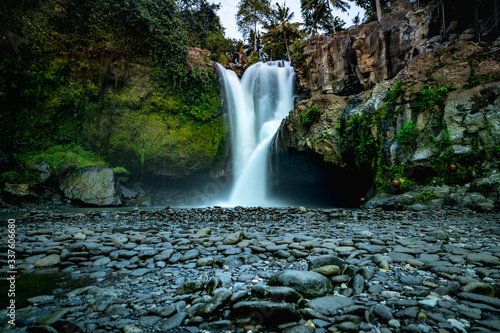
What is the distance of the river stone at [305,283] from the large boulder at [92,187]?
41.0ft

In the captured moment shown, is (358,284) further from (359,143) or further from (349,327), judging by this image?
(359,143)

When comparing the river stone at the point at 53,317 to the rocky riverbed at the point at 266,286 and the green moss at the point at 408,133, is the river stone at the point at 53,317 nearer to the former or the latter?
the rocky riverbed at the point at 266,286

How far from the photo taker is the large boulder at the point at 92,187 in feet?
38.6

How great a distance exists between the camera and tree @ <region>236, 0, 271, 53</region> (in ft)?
99.6

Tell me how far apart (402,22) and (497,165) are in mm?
12019

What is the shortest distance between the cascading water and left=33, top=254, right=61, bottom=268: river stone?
41.5 ft

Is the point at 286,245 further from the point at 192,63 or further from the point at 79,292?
the point at 192,63

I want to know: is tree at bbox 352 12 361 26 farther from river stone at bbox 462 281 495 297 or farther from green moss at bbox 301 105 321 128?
river stone at bbox 462 281 495 297

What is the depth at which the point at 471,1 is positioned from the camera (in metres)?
13.7

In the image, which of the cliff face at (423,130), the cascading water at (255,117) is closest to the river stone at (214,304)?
the cliff face at (423,130)

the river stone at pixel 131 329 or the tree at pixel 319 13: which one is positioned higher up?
the tree at pixel 319 13

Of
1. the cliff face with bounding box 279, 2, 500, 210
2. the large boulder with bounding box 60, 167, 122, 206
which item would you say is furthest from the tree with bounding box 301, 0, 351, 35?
the large boulder with bounding box 60, 167, 122, 206

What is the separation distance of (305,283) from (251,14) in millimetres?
35804

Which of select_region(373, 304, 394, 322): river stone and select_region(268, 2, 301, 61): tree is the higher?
select_region(268, 2, 301, 61): tree
